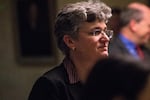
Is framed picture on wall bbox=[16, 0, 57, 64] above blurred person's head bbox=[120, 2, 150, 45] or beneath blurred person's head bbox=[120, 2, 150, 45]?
beneath

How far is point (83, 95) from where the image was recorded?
149 centimetres

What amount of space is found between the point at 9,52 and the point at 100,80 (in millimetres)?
4813

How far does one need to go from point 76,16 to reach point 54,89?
1.06 feet

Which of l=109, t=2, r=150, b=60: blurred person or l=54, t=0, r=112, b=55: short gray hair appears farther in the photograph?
l=109, t=2, r=150, b=60: blurred person

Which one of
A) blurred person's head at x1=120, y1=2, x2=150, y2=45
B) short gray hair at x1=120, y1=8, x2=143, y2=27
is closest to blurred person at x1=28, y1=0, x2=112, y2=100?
blurred person's head at x1=120, y1=2, x2=150, y2=45

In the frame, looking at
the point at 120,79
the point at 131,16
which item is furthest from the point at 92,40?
the point at 120,79

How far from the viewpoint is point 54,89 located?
231 centimetres

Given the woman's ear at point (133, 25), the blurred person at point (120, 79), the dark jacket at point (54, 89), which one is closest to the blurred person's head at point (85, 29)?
the dark jacket at point (54, 89)

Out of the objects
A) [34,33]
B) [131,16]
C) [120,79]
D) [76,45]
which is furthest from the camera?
[34,33]

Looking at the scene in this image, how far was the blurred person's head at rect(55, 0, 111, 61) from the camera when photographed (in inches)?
93.7

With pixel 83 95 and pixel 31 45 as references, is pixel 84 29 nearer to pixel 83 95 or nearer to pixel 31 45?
pixel 83 95

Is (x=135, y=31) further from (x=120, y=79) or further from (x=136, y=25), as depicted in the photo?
(x=120, y=79)

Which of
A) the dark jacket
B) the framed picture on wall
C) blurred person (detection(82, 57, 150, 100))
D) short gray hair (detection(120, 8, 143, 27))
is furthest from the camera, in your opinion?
the framed picture on wall

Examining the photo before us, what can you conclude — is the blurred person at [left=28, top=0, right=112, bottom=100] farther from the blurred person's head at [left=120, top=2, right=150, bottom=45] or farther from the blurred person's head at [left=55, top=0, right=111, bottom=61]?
the blurred person's head at [left=120, top=2, right=150, bottom=45]
